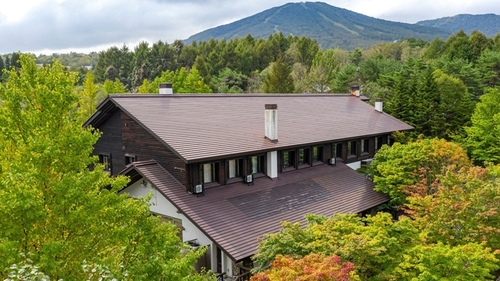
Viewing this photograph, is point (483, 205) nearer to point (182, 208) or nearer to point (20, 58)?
point (182, 208)

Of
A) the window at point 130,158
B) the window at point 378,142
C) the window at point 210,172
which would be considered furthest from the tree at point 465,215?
the window at point 130,158

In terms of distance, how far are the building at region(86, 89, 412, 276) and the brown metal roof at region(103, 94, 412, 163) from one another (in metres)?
0.05

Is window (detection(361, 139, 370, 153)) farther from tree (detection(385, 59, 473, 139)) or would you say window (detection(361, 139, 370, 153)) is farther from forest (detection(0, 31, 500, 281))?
tree (detection(385, 59, 473, 139))

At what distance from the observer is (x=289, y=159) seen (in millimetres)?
17812

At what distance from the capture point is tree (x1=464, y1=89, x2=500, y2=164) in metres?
24.7

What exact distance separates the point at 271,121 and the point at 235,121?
2101 millimetres

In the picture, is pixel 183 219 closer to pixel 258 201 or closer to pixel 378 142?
pixel 258 201

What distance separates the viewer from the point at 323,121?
21016 millimetres

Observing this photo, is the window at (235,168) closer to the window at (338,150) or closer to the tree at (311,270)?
the window at (338,150)

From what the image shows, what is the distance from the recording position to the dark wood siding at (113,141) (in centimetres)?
1705

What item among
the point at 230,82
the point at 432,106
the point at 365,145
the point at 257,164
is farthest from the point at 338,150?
the point at 230,82

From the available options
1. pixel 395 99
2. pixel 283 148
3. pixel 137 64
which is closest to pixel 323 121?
pixel 283 148

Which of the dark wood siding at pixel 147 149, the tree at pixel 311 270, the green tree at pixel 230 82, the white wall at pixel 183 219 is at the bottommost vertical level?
the white wall at pixel 183 219

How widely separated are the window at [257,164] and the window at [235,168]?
2.22 ft
